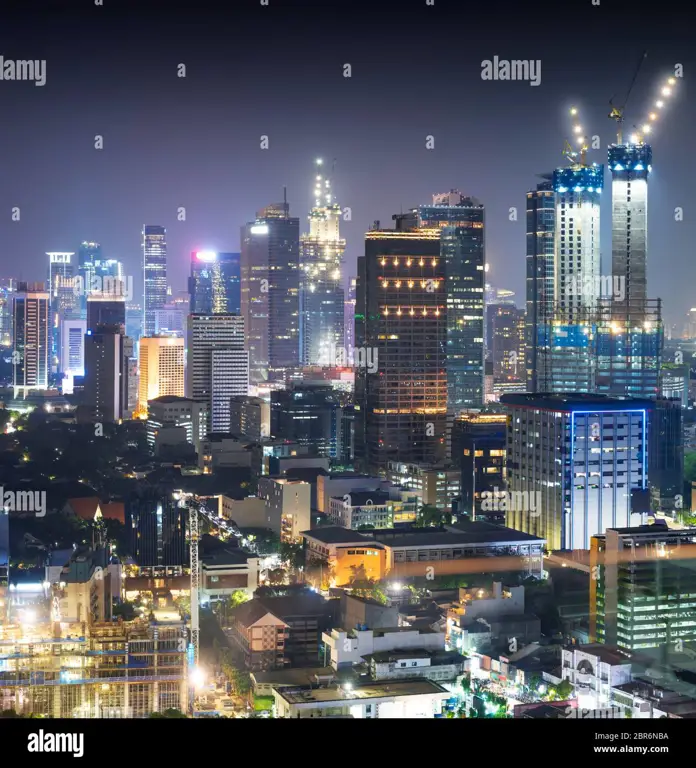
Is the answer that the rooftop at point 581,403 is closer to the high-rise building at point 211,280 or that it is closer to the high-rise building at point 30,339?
the high-rise building at point 30,339

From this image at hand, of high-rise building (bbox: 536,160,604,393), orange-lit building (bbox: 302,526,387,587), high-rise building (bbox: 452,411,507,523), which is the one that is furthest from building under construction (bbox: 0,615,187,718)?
high-rise building (bbox: 536,160,604,393)

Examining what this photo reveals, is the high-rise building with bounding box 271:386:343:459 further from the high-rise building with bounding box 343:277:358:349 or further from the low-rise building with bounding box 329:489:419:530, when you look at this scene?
the low-rise building with bounding box 329:489:419:530

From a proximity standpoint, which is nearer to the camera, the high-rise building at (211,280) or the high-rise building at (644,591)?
the high-rise building at (644,591)

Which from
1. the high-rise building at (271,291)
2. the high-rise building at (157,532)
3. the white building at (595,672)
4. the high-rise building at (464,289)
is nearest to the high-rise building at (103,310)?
the high-rise building at (271,291)

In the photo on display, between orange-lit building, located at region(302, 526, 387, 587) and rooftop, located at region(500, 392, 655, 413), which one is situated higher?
rooftop, located at region(500, 392, 655, 413)

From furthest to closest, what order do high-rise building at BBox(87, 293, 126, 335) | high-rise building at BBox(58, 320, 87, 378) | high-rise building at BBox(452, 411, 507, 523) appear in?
high-rise building at BBox(58, 320, 87, 378) → high-rise building at BBox(87, 293, 126, 335) → high-rise building at BBox(452, 411, 507, 523)

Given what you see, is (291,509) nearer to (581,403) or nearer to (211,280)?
(581,403)
